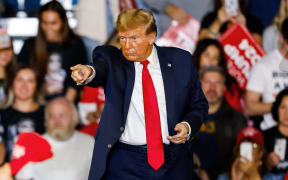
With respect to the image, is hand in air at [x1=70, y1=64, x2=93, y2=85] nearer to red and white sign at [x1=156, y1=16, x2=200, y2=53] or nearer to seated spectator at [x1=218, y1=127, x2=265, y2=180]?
seated spectator at [x1=218, y1=127, x2=265, y2=180]

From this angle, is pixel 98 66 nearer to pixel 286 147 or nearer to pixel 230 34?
pixel 286 147

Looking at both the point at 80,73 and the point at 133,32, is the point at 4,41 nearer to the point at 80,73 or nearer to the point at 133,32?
the point at 133,32

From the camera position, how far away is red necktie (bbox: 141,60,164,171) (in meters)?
2.98

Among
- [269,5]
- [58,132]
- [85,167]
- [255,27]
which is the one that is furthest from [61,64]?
[269,5]

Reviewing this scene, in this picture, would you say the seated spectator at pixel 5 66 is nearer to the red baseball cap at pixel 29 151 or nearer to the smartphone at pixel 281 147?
the red baseball cap at pixel 29 151

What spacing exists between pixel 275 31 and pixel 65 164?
249 centimetres

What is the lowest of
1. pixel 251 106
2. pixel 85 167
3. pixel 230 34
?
pixel 85 167

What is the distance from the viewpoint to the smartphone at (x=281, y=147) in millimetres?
5312

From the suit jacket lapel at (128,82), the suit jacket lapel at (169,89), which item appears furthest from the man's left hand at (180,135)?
the suit jacket lapel at (128,82)

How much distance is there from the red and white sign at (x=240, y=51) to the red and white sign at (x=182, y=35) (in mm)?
312

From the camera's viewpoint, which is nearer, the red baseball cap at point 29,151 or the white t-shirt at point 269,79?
the red baseball cap at point 29,151

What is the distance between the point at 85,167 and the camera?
5184mm

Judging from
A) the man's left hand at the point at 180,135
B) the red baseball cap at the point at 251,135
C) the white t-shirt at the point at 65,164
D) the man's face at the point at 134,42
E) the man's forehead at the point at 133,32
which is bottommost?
the white t-shirt at the point at 65,164

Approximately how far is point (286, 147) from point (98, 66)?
2.85m
